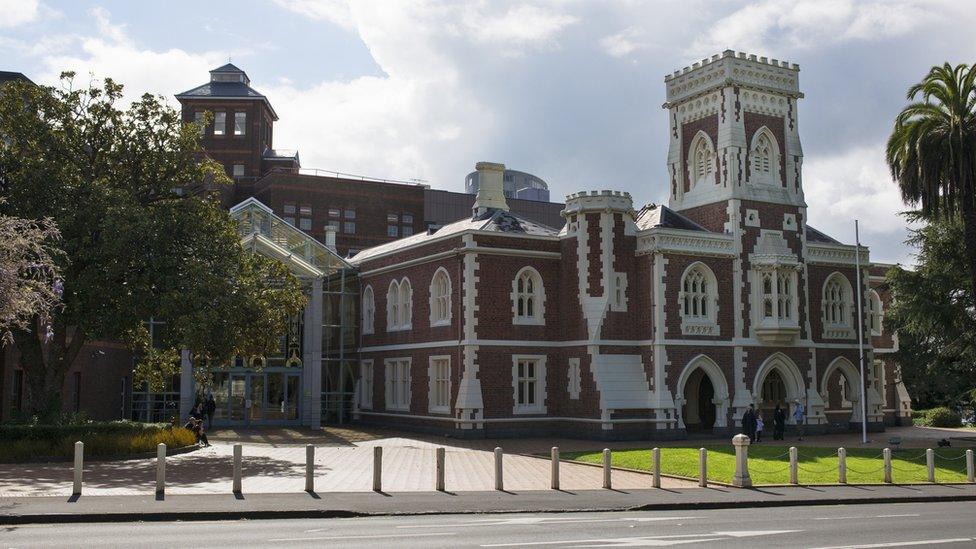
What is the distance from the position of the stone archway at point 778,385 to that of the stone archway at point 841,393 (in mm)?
1530

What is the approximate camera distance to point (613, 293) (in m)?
38.0

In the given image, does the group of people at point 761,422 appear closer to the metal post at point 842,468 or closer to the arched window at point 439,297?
the metal post at point 842,468

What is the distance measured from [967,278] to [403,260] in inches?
877

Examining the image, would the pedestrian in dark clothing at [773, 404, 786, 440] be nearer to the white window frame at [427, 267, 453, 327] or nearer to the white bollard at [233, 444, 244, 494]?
Result: the white window frame at [427, 267, 453, 327]

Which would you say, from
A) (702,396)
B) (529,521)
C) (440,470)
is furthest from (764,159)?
(529,521)

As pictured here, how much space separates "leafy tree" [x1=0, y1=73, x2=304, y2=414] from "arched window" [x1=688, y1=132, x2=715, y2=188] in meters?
19.8

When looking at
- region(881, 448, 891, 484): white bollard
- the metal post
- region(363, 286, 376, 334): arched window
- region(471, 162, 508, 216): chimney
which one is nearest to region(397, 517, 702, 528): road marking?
the metal post

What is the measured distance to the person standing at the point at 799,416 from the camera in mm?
39000

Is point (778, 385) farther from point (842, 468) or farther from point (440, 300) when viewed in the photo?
point (842, 468)

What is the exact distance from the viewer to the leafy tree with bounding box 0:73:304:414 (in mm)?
27250

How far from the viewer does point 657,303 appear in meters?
37.8

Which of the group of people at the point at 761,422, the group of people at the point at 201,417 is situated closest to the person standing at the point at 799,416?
the group of people at the point at 761,422

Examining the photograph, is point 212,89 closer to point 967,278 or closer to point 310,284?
point 310,284

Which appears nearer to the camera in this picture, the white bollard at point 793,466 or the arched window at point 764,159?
the white bollard at point 793,466
